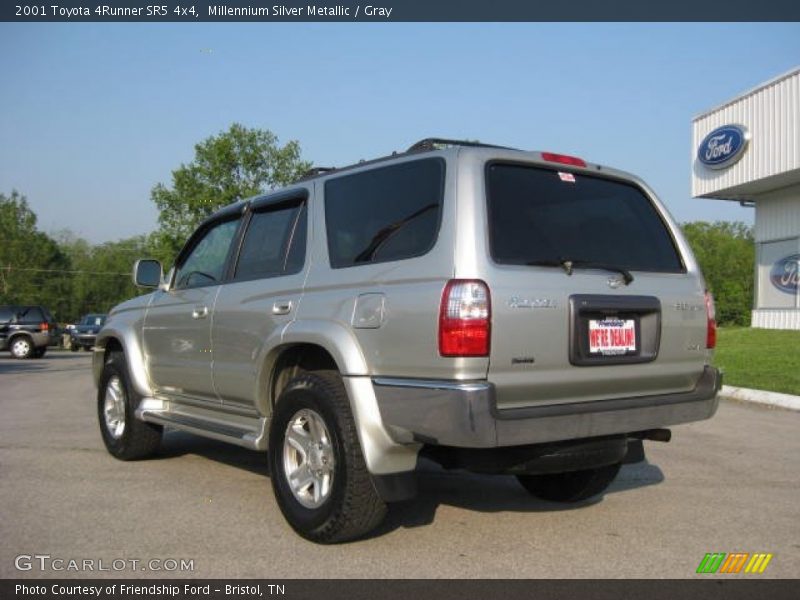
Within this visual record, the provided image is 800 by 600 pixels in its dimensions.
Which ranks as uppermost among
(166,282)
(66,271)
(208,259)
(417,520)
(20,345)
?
(66,271)

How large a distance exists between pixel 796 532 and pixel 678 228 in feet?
6.01

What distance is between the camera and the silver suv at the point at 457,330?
340 centimetres

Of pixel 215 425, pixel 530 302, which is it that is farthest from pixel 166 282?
pixel 530 302

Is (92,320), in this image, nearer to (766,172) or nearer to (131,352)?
(766,172)

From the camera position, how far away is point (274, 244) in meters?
4.76

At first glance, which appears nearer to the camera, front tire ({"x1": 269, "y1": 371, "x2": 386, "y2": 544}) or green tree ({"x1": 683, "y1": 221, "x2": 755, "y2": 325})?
front tire ({"x1": 269, "y1": 371, "x2": 386, "y2": 544})

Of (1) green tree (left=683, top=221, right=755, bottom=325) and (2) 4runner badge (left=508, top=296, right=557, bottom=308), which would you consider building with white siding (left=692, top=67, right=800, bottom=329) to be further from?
(1) green tree (left=683, top=221, right=755, bottom=325)

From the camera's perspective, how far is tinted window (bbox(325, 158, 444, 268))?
12.1 ft

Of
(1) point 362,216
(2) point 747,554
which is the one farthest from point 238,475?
(2) point 747,554

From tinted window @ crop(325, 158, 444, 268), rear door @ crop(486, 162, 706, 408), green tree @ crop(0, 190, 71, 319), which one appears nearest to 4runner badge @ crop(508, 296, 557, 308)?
rear door @ crop(486, 162, 706, 408)

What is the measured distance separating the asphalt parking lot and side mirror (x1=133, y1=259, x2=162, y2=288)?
1.45 meters
